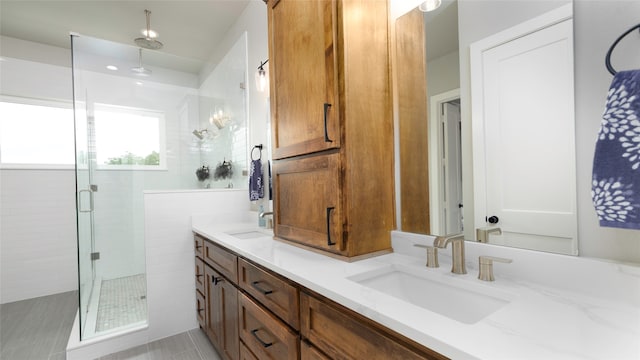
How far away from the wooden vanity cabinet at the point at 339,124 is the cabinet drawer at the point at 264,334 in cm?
36

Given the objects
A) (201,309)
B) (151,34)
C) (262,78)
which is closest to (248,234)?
(201,309)

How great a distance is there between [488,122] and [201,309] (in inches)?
92.0

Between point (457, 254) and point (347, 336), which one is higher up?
point (457, 254)

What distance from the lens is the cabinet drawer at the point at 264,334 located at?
1.03m

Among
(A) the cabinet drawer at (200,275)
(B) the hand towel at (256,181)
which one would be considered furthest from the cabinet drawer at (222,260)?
(B) the hand towel at (256,181)

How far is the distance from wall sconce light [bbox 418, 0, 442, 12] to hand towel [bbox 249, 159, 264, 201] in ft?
5.47

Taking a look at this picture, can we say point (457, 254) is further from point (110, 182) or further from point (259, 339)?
point (110, 182)

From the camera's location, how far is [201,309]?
2246 mm

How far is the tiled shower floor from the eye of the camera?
2238 mm

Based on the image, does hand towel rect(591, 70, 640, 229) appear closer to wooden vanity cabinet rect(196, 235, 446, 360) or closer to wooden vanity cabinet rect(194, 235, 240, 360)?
wooden vanity cabinet rect(196, 235, 446, 360)

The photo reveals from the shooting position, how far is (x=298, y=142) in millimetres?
1419

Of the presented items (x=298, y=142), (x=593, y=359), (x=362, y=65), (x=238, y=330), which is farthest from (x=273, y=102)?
(x=593, y=359)

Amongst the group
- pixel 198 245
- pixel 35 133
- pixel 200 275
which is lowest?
pixel 200 275

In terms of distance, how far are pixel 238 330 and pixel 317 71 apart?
4.60ft
